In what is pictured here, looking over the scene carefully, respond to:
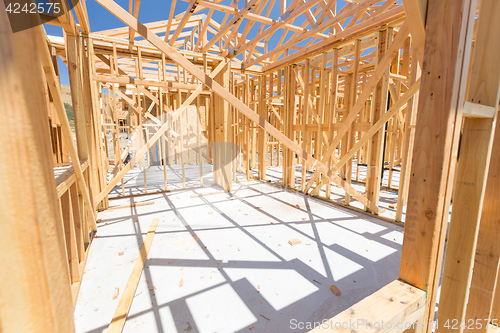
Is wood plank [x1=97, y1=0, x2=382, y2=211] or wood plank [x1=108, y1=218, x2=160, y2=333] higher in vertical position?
wood plank [x1=97, y1=0, x2=382, y2=211]

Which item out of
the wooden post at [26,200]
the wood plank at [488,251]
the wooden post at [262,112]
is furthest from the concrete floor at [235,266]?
the wooden post at [262,112]

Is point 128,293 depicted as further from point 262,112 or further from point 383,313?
point 262,112

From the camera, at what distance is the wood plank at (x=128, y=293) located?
1.97 m

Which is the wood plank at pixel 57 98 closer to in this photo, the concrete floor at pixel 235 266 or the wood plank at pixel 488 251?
the concrete floor at pixel 235 266

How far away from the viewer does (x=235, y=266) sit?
2.87m

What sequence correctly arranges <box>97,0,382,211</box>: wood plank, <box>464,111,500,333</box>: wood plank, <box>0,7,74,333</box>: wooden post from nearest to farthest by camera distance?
<box>0,7,74,333</box>: wooden post < <box>464,111,500,333</box>: wood plank < <box>97,0,382,211</box>: wood plank

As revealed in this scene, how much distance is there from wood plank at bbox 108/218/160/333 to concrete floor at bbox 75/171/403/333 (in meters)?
0.07

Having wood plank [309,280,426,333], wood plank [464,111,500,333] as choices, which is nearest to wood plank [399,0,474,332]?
wood plank [309,280,426,333]

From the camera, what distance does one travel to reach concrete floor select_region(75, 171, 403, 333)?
6.93 feet

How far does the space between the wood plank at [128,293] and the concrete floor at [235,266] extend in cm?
7

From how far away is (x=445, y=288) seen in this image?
1.47 meters

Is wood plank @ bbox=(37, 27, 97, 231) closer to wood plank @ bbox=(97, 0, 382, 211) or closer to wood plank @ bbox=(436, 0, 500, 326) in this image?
wood plank @ bbox=(97, 0, 382, 211)

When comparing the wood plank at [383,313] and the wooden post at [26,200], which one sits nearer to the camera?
the wooden post at [26,200]

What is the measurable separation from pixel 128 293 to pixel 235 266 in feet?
4.12
